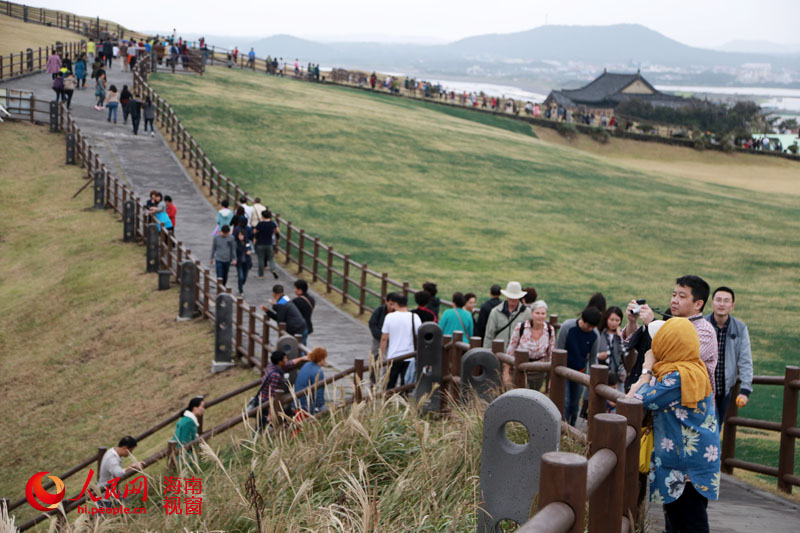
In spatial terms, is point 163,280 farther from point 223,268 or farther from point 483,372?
point 483,372

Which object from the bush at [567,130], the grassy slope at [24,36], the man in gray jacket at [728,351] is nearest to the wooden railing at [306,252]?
the man in gray jacket at [728,351]

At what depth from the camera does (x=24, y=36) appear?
194 ft

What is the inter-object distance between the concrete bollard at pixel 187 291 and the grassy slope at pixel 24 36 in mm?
36588

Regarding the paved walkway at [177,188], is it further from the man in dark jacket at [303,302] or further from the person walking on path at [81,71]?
the man in dark jacket at [303,302]

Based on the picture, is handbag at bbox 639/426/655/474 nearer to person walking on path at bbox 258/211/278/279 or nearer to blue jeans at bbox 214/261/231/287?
blue jeans at bbox 214/261/231/287

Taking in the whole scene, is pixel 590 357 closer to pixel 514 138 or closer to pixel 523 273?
pixel 523 273

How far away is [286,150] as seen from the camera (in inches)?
1531

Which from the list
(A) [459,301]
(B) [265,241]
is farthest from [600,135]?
(A) [459,301]

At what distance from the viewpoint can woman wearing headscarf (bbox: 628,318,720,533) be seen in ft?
17.0

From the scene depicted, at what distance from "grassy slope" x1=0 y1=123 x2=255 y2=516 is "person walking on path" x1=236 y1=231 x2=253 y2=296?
58.6 inches

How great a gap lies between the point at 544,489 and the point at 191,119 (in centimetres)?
3978

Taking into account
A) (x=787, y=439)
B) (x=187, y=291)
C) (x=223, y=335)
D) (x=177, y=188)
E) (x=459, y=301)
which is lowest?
(x=223, y=335)

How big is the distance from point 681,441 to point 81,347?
15.1 metres

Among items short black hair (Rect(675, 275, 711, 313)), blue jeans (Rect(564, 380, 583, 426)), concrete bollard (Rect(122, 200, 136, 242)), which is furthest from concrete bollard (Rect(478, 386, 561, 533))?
concrete bollard (Rect(122, 200, 136, 242))
